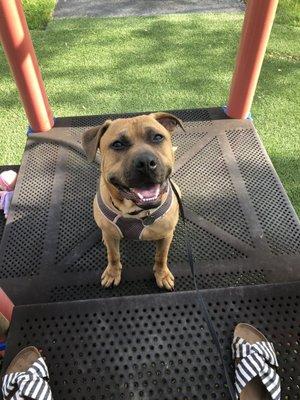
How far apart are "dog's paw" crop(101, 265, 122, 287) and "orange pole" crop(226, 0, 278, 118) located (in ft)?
8.06

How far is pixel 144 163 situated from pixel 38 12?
6133mm

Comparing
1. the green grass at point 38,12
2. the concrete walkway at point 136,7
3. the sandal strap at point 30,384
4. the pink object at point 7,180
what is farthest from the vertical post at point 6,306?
the concrete walkway at point 136,7

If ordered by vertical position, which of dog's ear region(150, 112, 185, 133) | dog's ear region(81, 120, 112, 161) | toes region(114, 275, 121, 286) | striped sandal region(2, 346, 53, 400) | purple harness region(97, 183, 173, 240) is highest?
dog's ear region(81, 120, 112, 161)

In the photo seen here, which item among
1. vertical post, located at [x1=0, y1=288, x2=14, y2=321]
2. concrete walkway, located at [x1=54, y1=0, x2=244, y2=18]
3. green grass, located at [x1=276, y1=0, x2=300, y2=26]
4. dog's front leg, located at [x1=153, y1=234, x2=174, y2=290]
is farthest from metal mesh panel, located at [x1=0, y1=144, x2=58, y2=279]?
green grass, located at [x1=276, y1=0, x2=300, y2=26]

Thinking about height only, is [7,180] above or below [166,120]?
below

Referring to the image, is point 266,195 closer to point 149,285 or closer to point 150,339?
point 149,285

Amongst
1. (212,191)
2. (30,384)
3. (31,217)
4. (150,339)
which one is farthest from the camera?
(212,191)

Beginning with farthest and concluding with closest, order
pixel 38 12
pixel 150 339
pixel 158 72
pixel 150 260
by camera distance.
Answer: pixel 38 12 → pixel 158 72 → pixel 150 260 → pixel 150 339

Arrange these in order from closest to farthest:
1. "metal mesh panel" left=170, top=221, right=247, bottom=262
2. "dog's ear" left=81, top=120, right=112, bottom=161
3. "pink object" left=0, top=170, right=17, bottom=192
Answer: "dog's ear" left=81, top=120, right=112, bottom=161, "metal mesh panel" left=170, top=221, right=247, bottom=262, "pink object" left=0, top=170, right=17, bottom=192

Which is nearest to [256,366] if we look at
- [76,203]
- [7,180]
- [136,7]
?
[76,203]

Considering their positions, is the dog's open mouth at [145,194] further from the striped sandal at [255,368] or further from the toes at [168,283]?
the striped sandal at [255,368]

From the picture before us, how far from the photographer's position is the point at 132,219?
2516 mm

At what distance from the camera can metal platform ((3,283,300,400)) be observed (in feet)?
7.03

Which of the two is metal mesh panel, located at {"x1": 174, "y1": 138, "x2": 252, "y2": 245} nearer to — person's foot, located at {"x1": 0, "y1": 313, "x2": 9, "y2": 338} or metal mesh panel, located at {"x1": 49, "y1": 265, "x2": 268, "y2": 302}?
metal mesh panel, located at {"x1": 49, "y1": 265, "x2": 268, "y2": 302}
